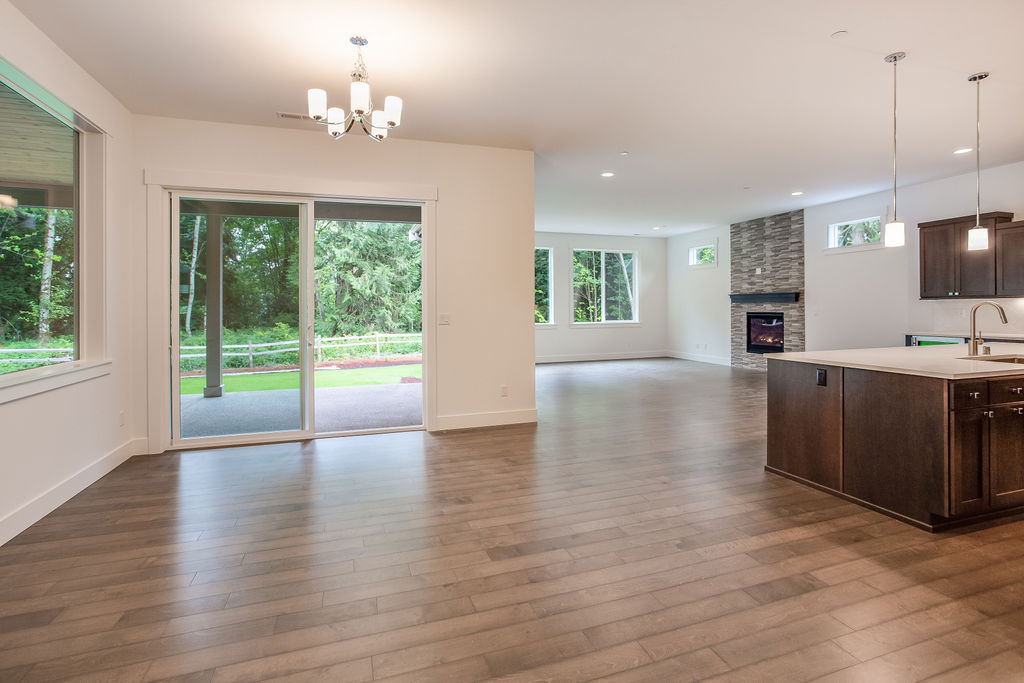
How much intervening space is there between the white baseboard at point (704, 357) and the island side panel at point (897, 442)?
309 inches

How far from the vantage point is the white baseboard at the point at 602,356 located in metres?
11.7

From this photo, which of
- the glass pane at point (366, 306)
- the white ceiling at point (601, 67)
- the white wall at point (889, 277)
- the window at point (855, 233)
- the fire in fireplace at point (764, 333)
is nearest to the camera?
the white ceiling at point (601, 67)

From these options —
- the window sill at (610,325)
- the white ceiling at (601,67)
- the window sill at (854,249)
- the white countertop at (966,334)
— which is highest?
the white ceiling at (601,67)

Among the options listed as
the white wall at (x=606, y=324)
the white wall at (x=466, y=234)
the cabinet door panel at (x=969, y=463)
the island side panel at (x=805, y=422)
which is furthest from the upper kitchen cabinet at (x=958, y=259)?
the white wall at (x=606, y=324)

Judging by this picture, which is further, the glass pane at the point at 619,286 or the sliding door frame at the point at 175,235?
the glass pane at the point at 619,286

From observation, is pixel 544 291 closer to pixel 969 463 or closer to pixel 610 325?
pixel 610 325

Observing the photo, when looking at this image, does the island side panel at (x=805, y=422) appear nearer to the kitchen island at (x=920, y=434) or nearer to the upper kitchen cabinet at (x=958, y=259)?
the kitchen island at (x=920, y=434)

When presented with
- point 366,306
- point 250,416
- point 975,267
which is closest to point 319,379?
point 366,306

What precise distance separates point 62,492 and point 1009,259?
8.62 meters

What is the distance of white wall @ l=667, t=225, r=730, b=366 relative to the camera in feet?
35.4

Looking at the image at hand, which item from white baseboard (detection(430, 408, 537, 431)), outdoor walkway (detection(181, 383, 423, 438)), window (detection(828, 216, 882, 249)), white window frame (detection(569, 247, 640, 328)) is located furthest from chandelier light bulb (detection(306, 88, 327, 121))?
white window frame (detection(569, 247, 640, 328))

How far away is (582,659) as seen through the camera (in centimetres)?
174

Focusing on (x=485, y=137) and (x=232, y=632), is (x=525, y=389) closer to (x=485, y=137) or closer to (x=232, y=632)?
(x=485, y=137)

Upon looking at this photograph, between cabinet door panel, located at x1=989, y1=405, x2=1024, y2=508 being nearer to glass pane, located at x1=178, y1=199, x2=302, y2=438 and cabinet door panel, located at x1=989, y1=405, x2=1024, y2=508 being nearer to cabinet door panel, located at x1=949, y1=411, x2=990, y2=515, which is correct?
cabinet door panel, located at x1=949, y1=411, x2=990, y2=515
